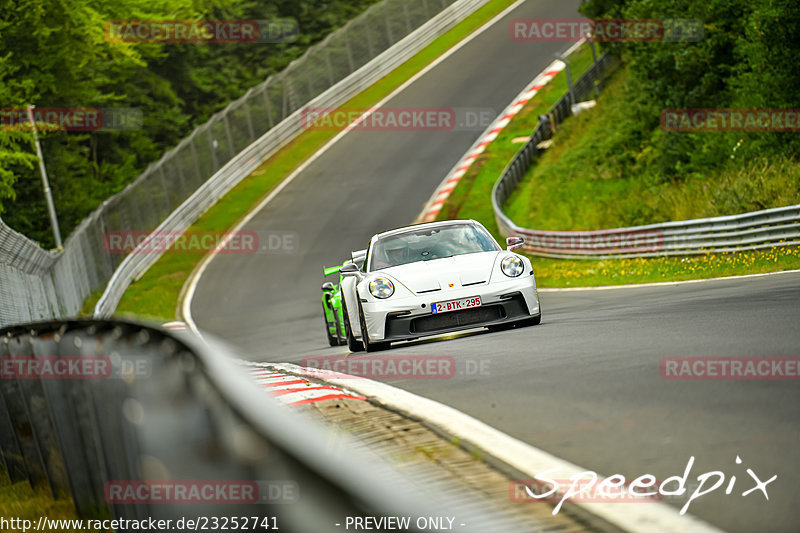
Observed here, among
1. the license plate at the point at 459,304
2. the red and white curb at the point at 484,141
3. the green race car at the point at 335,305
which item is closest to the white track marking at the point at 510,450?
the license plate at the point at 459,304

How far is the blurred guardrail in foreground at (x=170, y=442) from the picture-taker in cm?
243

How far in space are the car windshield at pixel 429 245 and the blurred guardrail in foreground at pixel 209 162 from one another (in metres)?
7.15

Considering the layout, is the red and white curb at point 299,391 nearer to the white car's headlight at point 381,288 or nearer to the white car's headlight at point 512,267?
the white car's headlight at point 381,288

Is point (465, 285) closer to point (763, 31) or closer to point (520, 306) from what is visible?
point (520, 306)

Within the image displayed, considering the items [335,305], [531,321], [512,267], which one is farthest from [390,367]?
[335,305]

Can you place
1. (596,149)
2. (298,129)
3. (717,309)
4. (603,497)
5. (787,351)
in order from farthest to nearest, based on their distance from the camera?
1. (298,129)
2. (596,149)
3. (717,309)
4. (787,351)
5. (603,497)

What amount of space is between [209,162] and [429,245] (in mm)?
30584

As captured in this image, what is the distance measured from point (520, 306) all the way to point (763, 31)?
1656 centimetres

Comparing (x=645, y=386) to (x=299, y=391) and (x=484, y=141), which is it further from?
(x=484, y=141)

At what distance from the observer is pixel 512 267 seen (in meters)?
11.2

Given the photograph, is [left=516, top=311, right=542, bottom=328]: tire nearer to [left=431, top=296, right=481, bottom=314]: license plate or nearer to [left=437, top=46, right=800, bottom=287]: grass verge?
[left=431, top=296, right=481, bottom=314]: license plate

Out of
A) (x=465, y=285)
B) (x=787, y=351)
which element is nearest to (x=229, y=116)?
(x=465, y=285)

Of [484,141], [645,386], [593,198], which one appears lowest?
[484,141]

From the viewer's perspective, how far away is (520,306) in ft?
36.3
